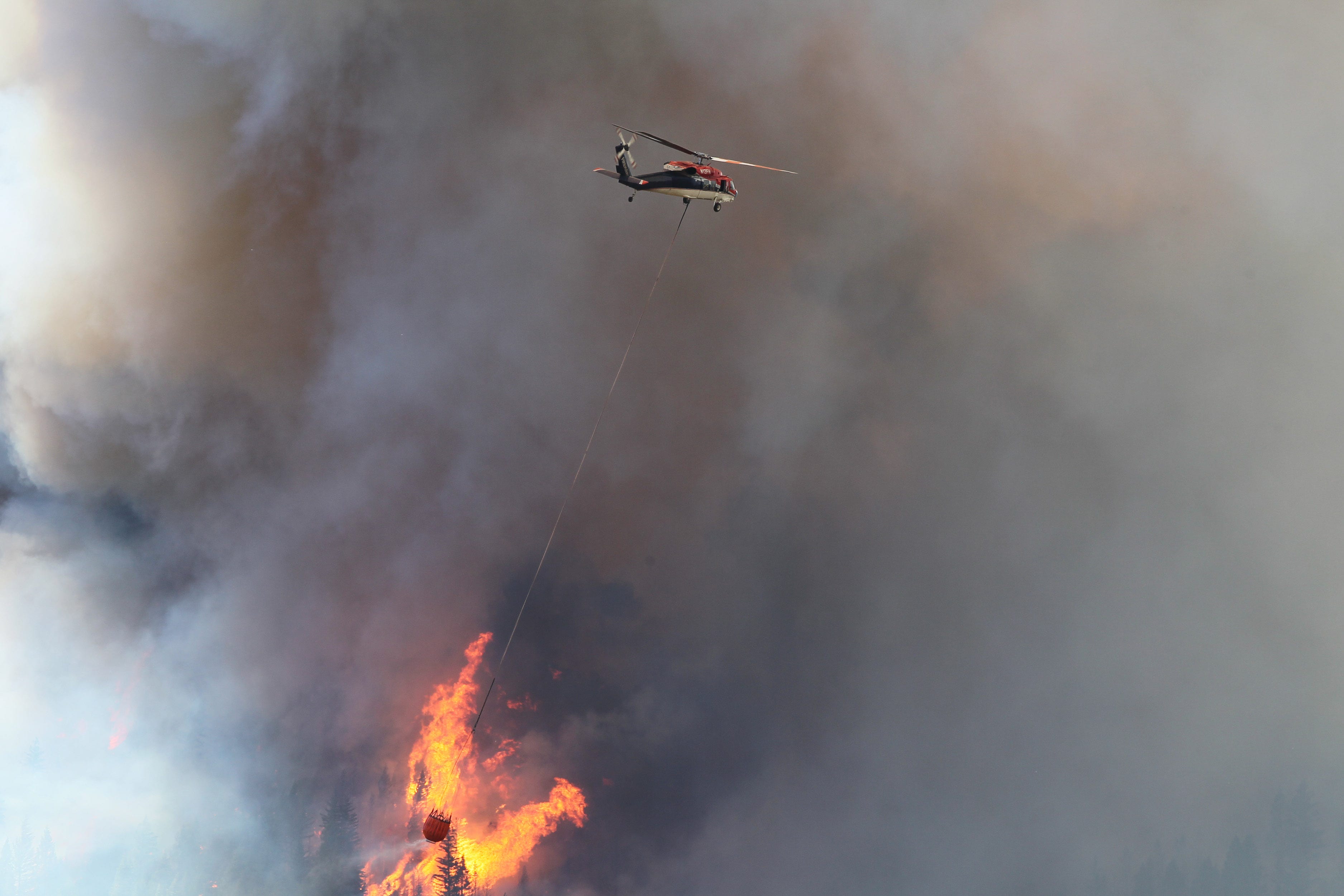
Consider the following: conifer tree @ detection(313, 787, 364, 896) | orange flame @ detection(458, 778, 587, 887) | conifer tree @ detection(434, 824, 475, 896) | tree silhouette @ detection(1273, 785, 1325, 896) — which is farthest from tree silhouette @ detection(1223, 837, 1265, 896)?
conifer tree @ detection(313, 787, 364, 896)

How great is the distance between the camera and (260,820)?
62844 mm

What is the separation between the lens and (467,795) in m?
62.7

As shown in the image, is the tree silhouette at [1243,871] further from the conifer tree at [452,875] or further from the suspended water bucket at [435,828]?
the suspended water bucket at [435,828]

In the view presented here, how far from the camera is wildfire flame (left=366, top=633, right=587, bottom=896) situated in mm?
62000

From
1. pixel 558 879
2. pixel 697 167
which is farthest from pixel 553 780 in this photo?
pixel 697 167

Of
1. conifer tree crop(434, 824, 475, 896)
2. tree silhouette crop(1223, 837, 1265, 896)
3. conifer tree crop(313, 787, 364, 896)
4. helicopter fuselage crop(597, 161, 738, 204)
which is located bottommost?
tree silhouette crop(1223, 837, 1265, 896)

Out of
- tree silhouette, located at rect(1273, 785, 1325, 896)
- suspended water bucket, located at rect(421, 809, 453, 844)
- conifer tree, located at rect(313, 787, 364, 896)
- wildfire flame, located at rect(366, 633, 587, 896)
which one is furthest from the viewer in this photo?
tree silhouette, located at rect(1273, 785, 1325, 896)

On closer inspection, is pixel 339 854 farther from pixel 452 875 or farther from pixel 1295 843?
pixel 1295 843

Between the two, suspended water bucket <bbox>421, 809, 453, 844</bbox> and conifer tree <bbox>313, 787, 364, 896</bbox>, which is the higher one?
conifer tree <bbox>313, 787, 364, 896</bbox>

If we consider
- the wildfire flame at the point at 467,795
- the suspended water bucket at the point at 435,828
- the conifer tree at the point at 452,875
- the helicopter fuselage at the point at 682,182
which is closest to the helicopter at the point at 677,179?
the helicopter fuselage at the point at 682,182

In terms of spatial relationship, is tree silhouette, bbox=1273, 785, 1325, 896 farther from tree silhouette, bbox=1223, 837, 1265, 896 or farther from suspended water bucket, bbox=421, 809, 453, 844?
suspended water bucket, bbox=421, 809, 453, 844

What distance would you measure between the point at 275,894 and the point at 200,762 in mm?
12188

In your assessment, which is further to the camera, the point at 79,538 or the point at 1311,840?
the point at 1311,840

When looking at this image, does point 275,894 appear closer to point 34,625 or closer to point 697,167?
point 34,625
